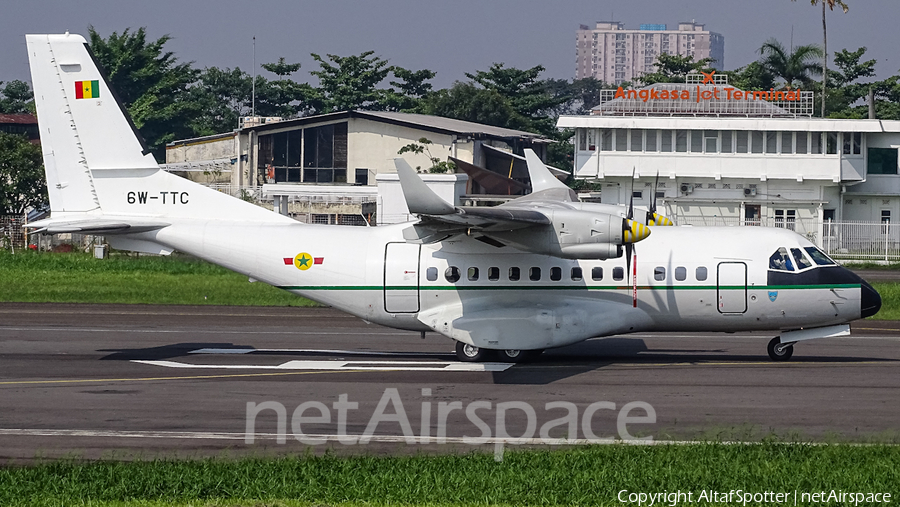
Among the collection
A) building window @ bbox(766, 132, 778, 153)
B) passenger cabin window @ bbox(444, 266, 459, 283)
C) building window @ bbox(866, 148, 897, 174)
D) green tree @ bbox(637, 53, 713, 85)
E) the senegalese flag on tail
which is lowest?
passenger cabin window @ bbox(444, 266, 459, 283)

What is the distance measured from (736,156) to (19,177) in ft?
135

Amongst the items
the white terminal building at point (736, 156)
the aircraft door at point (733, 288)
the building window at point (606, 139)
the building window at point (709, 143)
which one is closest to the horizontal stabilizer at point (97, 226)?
the aircraft door at point (733, 288)

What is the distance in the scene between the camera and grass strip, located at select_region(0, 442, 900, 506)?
10852mm

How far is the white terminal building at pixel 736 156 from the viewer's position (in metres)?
56.0

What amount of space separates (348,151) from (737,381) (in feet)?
171

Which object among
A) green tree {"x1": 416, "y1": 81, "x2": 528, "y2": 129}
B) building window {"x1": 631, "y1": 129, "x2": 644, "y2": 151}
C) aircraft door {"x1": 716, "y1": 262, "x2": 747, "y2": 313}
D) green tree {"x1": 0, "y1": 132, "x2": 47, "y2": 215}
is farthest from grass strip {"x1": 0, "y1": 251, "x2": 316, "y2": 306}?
green tree {"x1": 416, "y1": 81, "x2": 528, "y2": 129}

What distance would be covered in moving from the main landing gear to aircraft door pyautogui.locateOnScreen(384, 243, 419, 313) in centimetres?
135

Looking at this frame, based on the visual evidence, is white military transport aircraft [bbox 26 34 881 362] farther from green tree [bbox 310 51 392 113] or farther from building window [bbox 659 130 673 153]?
green tree [bbox 310 51 392 113]

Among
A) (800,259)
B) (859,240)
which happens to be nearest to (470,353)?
(800,259)

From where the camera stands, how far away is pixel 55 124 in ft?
72.1

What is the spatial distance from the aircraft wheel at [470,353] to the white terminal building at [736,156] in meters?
36.0

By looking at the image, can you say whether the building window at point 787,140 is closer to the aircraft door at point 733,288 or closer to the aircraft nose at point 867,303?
the aircraft nose at point 867,303

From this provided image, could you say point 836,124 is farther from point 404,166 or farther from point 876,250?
point 404,166

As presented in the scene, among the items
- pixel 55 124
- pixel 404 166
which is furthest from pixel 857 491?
pixel 55 124
